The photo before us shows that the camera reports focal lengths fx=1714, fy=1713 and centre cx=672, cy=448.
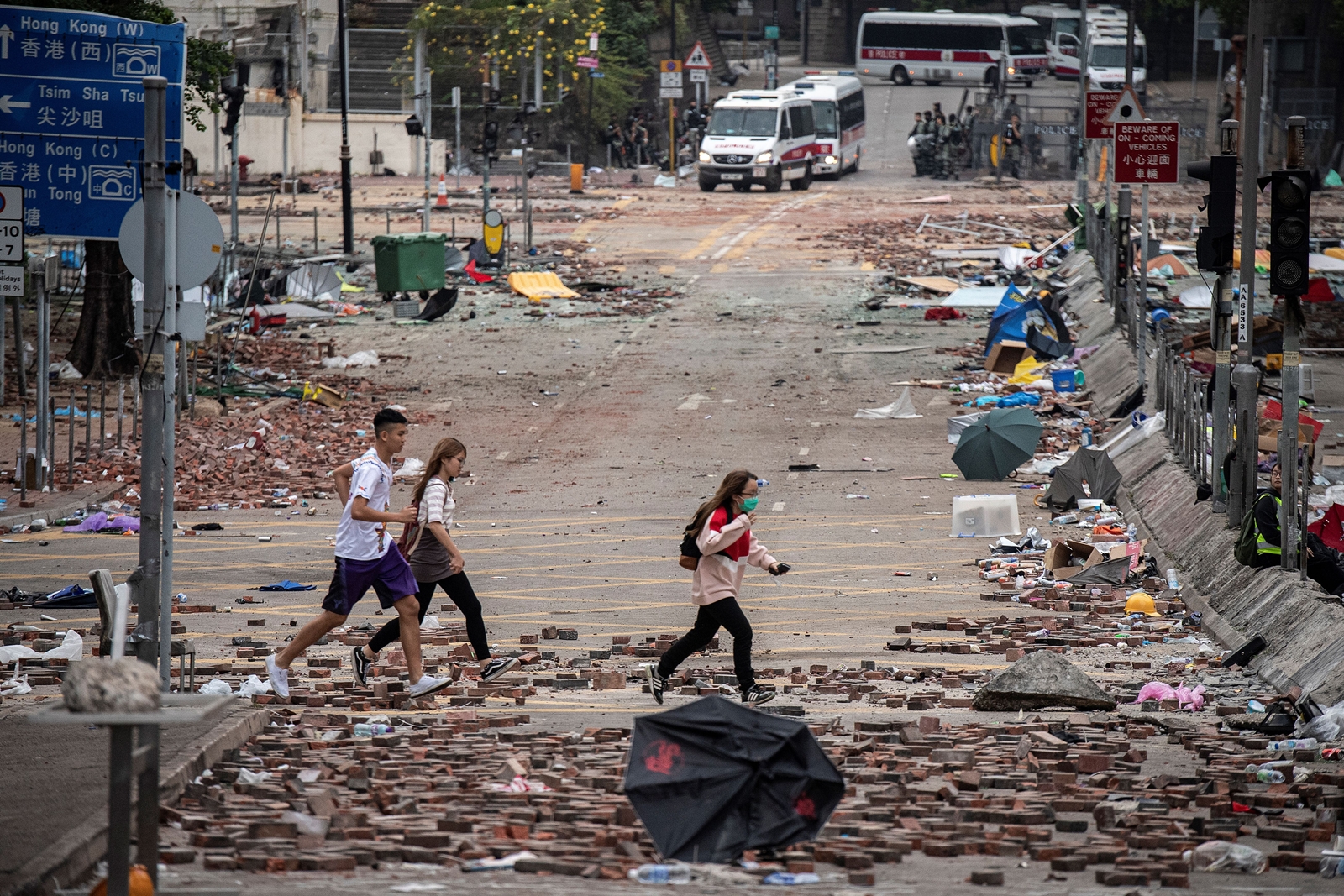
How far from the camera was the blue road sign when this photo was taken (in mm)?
18062

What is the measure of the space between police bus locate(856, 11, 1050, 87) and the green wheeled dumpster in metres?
41.0

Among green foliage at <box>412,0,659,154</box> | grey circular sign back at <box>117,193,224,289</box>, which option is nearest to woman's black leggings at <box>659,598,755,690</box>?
grey circular sign back at <box>117,193,224,289</box>

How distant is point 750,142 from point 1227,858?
135 ft

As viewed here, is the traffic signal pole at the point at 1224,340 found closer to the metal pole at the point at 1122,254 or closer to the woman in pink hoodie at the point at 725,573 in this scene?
the woman in pink hoodie at the point at 725,573

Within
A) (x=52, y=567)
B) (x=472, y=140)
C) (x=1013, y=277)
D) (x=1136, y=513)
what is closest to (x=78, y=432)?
(x=52, y=567)

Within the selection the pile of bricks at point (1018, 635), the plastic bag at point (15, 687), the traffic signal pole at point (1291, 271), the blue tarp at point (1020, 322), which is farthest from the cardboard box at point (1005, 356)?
the plastic bag at point (15, 687)

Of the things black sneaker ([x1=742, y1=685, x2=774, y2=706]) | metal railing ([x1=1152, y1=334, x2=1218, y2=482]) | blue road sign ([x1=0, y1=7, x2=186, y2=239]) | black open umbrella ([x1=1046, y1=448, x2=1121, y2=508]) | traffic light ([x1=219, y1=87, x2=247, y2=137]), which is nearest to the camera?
black sneaker ([x1=742, y1=685, x2=774, y2=706])

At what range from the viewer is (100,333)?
2273 centimetres

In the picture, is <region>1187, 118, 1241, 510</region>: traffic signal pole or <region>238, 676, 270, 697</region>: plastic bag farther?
<region>1187, 118, 1241, 510</region>: traffic signal pole

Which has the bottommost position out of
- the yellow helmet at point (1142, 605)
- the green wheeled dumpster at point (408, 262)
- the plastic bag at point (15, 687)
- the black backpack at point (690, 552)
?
the yellow helmet at point (1142, 605)

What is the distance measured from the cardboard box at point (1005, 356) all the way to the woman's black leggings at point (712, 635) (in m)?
14.6

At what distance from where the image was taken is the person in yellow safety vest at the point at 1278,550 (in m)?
11.3

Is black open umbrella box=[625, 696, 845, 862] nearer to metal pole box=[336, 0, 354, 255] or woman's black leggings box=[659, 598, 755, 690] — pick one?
woman's black leggings box=[659, 598, 755, 690]

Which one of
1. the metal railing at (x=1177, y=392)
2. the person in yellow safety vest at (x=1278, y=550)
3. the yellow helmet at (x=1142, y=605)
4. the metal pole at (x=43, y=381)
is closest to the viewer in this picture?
the person in yellow safety vest at (x=1278, y=550)
